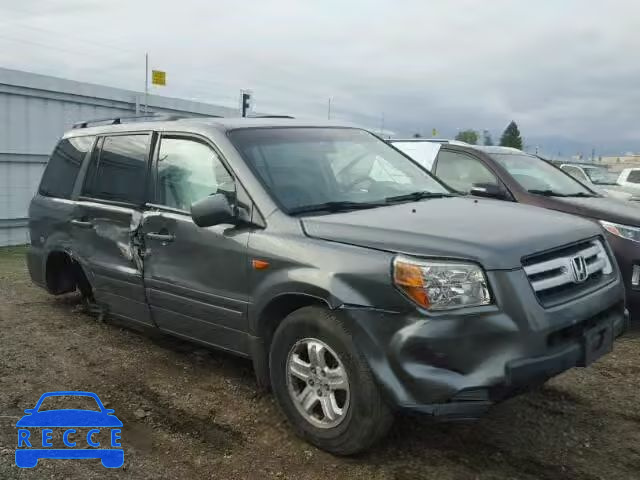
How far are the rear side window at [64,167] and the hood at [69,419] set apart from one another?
2.24 m

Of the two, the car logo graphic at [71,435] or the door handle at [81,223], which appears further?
the door handle at [81,223]

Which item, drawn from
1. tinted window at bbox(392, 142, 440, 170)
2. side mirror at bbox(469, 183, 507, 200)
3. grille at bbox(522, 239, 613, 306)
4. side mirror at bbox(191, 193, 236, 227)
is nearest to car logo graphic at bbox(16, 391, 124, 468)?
side mirror at bbox(191, 193, 236, 227)

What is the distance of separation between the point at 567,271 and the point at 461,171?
14.2 ft

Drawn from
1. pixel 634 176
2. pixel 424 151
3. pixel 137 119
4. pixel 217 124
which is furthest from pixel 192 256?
pixel 634 176

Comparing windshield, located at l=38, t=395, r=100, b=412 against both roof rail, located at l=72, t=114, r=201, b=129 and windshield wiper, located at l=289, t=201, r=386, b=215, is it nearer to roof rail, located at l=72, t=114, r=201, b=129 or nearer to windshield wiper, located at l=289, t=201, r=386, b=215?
windshield wiper, located at l=289, t=201, r=386, b=215

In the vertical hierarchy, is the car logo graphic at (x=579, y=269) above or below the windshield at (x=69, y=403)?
above

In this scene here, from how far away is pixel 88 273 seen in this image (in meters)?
5.11

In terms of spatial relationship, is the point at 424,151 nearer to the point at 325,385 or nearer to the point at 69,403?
the point at 325,385

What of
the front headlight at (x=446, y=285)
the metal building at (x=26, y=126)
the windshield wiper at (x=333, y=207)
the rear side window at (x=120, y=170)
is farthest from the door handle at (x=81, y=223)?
the metal building at (x=26, y=126)

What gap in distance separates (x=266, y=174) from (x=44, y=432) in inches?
78.4

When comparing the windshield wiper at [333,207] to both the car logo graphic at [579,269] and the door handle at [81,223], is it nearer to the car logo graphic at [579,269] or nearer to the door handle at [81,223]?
the car logo graphic at [579,269]

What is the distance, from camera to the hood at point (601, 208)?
5770mm

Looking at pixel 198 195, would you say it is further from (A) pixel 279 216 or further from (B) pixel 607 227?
(B) pixel 607 227

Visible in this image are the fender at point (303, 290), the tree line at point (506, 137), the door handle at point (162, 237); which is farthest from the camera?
the tree line at point (506, 137)
